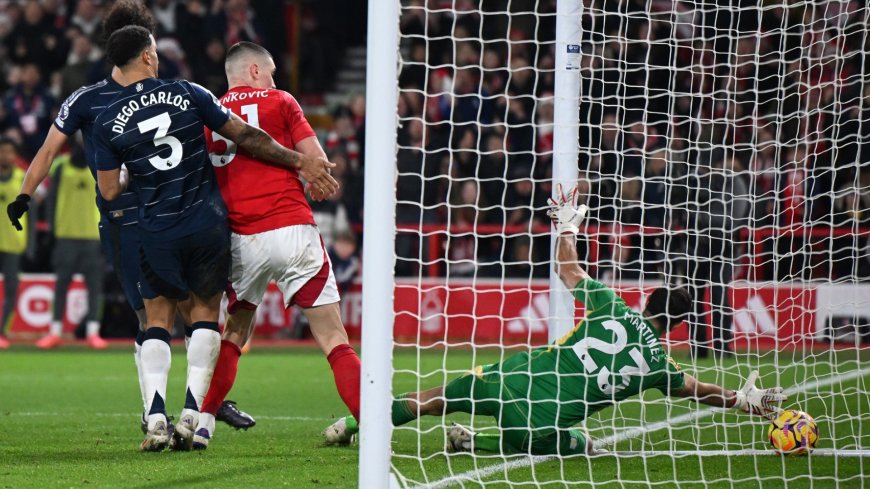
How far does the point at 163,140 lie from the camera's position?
5660 millimetres

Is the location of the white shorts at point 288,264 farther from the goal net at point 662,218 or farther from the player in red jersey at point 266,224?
the goal net at point 662,218

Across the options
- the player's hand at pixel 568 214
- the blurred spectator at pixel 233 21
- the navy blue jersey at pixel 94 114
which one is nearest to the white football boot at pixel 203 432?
the navy blue jersey at pixel 94 114

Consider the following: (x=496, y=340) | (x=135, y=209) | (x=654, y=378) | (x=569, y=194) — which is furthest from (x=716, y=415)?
(x=496, y=340)

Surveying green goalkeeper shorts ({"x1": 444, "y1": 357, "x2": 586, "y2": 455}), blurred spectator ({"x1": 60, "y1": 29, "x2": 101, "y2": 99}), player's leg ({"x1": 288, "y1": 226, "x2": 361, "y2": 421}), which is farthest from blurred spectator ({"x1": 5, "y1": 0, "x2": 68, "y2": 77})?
green goalkeeper shorts ({"x1": 444, "y1": 357, "x2": 586, "y2": 455})

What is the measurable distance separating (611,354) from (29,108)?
1310cm

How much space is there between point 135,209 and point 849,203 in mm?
5887

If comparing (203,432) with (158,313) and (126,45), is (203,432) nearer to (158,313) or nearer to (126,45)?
(158,313)

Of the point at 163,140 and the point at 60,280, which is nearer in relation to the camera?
the point at 163,140

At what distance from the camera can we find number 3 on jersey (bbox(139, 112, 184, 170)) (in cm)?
563

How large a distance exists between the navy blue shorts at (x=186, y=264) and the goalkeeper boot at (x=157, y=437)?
640mm

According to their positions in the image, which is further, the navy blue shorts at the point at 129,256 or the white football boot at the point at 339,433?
the white football boot at the point at 339,433

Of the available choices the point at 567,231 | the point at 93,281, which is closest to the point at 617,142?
the point at 567,231

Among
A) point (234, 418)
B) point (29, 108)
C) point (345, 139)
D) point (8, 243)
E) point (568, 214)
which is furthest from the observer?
point (29, 108)

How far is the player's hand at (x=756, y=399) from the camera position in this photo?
19.0ft
